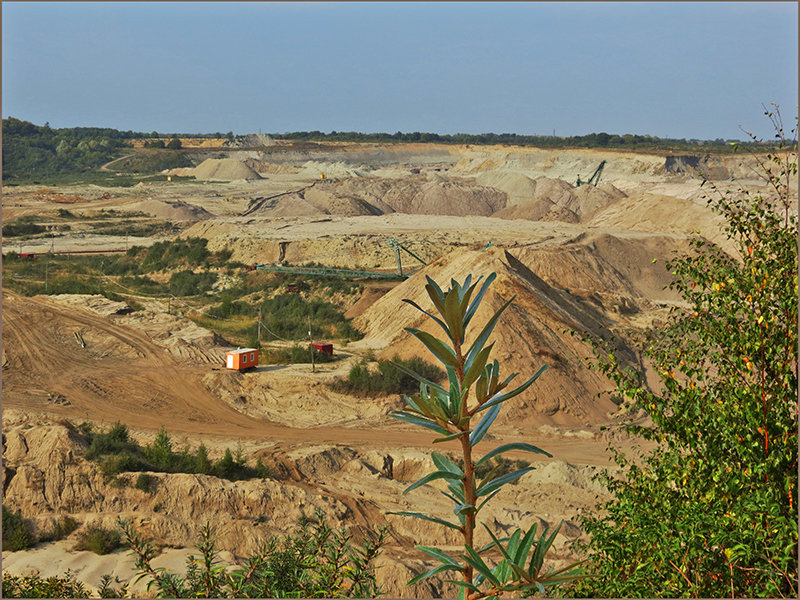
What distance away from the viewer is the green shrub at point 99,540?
Answer: 15.6m

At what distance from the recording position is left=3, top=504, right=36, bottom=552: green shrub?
1580 centimetres

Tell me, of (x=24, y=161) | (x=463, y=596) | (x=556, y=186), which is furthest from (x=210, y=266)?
(x=24, y=161)

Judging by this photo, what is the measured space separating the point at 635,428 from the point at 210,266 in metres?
48.0

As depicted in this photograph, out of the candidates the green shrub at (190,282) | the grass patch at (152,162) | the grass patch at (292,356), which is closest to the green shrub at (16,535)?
the grass patch at (292,356)

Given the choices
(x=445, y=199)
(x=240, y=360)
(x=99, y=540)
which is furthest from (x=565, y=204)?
(x=99, y=540)

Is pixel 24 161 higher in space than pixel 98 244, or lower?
higher

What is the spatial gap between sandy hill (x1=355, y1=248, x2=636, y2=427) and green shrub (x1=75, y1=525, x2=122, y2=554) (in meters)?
14.2

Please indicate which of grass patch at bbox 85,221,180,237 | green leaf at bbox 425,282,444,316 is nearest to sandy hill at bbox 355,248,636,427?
green leaf at bbox 425,282,444,316

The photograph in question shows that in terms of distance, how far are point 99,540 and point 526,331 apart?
20.0 metres

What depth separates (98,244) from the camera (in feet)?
216

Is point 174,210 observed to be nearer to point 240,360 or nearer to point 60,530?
point 240,360

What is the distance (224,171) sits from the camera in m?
124

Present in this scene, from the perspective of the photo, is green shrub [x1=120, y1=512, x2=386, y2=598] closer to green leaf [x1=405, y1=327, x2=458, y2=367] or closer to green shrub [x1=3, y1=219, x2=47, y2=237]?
green leaf [x1=405, y1=327, x2=458, y2=367]

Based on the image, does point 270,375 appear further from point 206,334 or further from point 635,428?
point 635,428
